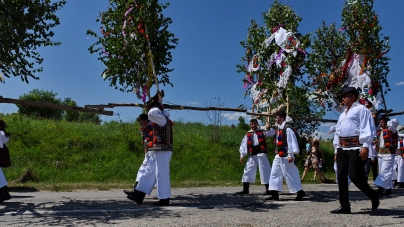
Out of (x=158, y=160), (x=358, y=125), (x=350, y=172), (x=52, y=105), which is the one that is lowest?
(x=350, y=172)

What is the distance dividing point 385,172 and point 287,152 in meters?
2.74

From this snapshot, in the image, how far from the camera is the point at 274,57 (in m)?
12.7

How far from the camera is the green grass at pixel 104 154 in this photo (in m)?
15.8

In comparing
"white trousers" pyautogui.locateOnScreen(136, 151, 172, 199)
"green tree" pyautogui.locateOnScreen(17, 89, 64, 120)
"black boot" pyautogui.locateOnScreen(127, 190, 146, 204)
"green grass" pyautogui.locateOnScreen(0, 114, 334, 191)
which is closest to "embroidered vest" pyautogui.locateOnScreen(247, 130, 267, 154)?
"white trousers" pyautogui.locateOnScreen(136, 151, 172, 199)

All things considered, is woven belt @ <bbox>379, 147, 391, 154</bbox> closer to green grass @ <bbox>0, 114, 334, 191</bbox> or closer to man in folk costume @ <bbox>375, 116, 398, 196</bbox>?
man in folk costume @ <bbox>375, 116, 398, 196</bbox>

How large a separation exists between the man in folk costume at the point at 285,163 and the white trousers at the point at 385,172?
2125 millimetres

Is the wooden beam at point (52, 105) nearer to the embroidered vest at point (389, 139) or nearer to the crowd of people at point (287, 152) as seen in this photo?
the crowd of people at point (287, 152)

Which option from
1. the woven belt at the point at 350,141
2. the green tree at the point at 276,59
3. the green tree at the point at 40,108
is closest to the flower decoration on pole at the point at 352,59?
the green tree at the point at 276,59

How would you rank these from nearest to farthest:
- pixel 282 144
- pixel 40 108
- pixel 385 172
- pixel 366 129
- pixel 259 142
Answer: pixel 366 129 → pixel 282 144 → pixel 385 172 → pixel 259 142 → pixel 40 108

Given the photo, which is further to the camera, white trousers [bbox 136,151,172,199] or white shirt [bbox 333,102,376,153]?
white trousers [bbox 136,151,172,199]

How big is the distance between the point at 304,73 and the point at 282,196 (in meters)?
5.01

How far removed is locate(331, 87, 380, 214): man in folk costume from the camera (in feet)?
21.2

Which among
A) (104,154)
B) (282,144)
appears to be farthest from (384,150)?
(104,154)

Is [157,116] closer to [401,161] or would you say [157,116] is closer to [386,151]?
[386,151]
